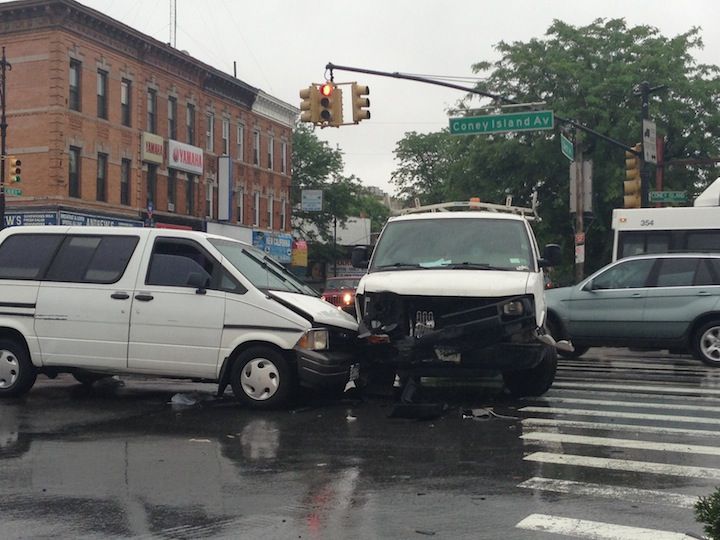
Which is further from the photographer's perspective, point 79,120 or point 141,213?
point 141,213

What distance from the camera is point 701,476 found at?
21.1ft

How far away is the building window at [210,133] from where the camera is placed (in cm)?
4400

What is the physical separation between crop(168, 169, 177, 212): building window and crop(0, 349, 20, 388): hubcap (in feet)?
101

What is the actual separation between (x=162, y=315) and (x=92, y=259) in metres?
1.21

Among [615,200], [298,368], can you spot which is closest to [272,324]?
[298,368]

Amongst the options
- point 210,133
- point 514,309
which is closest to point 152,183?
point 210,133

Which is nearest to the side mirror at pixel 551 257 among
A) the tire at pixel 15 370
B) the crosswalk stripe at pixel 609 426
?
the crosswalk stripe at pixel 609 426

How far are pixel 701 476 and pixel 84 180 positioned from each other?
1246 inches

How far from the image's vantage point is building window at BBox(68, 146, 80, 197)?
34.1 metres

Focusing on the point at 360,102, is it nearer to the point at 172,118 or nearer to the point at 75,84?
the point at 75,84

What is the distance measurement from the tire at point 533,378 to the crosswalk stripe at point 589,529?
497 centimetres

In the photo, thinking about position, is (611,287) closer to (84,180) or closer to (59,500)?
(59,500)

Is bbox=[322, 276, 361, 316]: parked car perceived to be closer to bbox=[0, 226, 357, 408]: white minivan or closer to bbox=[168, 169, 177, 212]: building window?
bbox=[0, 226, 357, 408]: white minivan

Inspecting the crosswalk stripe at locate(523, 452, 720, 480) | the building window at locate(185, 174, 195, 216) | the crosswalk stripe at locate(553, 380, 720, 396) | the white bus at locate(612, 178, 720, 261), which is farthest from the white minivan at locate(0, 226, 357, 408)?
the building window at locate(185, 174, 195, 216)
